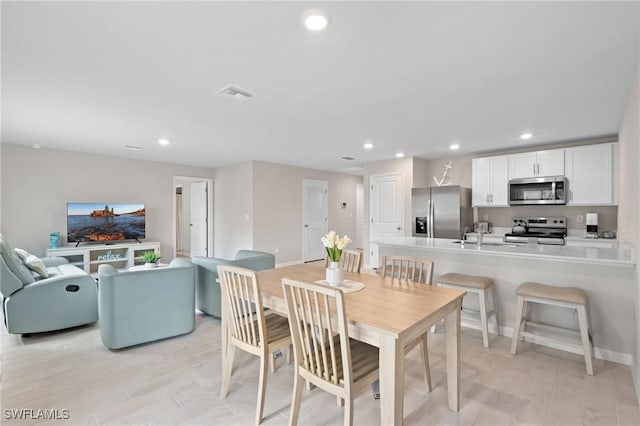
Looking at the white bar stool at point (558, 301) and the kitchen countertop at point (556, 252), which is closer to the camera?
the white bar stool at point (558, 301)

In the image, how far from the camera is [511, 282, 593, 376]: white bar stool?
7.86 ft

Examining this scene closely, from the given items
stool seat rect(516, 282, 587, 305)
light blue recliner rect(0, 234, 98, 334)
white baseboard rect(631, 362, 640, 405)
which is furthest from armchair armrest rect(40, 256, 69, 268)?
white baseboard rect(631, 362, 640, 405)

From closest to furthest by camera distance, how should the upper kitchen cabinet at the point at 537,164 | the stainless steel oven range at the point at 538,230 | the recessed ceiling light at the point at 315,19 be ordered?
1. the recessed ceiling light at the point at 315,19
2. the upper kitchen cabinet at the point at 537,164
3. the stainless steel oven range at the point at 538,230

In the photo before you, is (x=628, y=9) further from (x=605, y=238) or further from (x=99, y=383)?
(x=99, y=383)

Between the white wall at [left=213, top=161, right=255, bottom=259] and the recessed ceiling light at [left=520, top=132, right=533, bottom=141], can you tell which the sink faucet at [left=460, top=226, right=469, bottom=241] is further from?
the white wall at [left=213, top=161, right=255, bottom=259]

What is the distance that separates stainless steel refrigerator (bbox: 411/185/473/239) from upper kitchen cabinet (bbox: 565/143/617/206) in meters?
1.46

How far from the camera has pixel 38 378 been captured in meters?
2.37

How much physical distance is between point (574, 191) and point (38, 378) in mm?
6394

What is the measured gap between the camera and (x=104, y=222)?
566 centimetres

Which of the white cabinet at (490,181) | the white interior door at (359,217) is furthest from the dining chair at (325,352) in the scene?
the white interior door at (359,217)

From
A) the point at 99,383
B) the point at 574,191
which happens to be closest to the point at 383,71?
the point at 99,383

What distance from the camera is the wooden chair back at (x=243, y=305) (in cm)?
192

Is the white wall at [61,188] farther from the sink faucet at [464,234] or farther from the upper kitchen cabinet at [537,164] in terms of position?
the upper kitchen cabinet at [537,164]

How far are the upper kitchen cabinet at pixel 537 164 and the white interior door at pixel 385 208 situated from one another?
1.94 m
